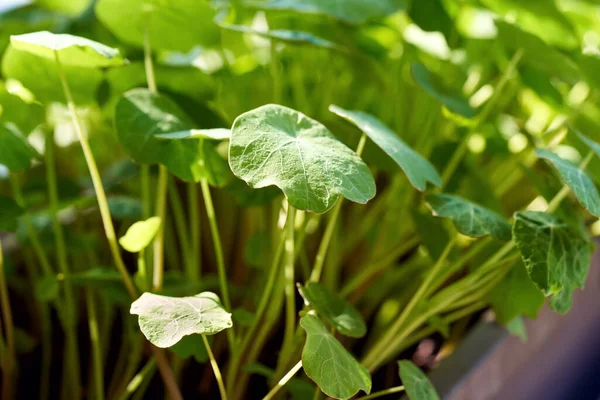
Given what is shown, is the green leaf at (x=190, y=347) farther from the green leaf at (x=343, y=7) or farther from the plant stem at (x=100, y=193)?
the green leaf at (x=343, y=7)

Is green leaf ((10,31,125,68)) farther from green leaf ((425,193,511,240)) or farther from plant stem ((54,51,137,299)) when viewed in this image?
green leaf ((425,193,511,240))

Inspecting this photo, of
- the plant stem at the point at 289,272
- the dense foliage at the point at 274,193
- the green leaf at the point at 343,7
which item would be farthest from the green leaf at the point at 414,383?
the green leaf at the point at 343,7

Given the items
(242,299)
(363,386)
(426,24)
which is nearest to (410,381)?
(363,386)

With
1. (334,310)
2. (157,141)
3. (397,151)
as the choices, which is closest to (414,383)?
(334,310)

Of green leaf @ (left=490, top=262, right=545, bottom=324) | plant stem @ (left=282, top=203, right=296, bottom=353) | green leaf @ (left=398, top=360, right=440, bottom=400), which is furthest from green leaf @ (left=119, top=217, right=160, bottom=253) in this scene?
green leaf @ (left=490, top=262, right=545, bottom=324)

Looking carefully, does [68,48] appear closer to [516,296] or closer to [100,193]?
[100,193]

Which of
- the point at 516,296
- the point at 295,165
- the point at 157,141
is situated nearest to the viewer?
the point at 295,165
